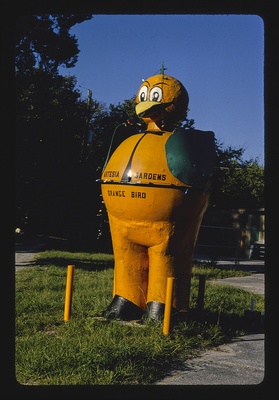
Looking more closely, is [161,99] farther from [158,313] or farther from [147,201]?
[158,313]

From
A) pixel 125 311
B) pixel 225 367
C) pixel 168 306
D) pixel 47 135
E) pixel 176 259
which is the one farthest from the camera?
pixel 47 135

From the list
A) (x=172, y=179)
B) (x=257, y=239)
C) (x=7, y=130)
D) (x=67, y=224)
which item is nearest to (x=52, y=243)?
(x=67, y=224)

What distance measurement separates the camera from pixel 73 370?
3631mm

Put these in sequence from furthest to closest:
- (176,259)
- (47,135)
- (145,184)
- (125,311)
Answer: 1. (47,135)
2. (125,311)
3. (176,259)
4. (145,184)

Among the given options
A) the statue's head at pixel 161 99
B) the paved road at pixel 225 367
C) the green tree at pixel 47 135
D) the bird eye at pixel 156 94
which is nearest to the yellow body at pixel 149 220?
the statue's head at pixel 161 99

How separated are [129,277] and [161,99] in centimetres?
179

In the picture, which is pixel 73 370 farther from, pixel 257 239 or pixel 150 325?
pixel 257 239

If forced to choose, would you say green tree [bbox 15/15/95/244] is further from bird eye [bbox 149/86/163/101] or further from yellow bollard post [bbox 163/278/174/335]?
yellow bollard post [bbox 163/278/174/335]

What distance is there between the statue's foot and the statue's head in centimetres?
182

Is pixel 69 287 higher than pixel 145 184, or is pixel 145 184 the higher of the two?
pixel 145 184

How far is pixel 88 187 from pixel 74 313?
7662 mm

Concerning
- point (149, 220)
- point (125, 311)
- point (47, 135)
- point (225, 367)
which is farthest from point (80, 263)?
point (225, 367)

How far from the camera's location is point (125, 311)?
509 centimetres

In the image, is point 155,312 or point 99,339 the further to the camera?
point 155,312
